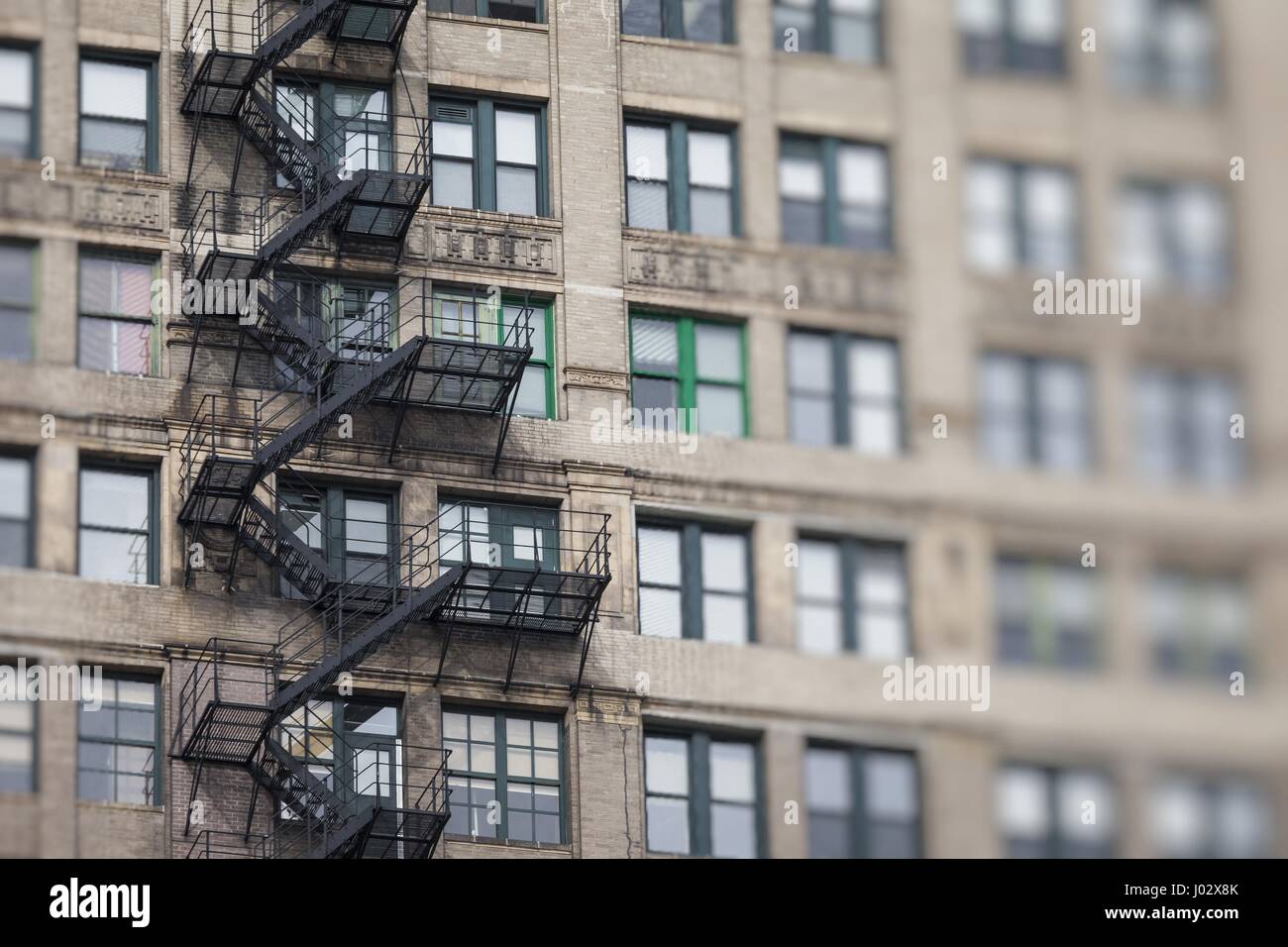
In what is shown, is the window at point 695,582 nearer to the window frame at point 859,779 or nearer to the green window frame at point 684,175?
the window frame at point 859,779

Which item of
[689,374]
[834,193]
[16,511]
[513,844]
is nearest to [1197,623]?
[689,374]

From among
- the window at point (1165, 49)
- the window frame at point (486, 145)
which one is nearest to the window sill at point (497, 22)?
the window frame at point (486, 145)

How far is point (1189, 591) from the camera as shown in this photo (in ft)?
226

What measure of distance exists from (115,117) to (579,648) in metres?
10.7

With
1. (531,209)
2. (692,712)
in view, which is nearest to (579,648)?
(692,712)

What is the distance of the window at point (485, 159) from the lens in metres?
75.6

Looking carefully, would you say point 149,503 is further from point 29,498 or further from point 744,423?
point 744,423

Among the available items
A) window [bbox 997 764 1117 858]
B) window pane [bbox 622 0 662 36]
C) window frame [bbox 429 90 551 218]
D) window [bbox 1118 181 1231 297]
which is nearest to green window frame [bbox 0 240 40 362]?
window frame [bbox 429 90 551 218]

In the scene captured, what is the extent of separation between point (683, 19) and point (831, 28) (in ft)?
7.76

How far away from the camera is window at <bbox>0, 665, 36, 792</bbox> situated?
2778 inches

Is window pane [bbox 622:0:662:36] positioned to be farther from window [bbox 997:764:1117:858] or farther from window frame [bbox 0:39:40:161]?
window [bbox 997:764:1117:858]

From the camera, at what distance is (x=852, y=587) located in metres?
74.7

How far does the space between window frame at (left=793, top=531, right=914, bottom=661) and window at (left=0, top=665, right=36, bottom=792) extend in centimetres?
1168

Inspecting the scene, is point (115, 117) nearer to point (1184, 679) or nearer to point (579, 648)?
point (579, 648)
